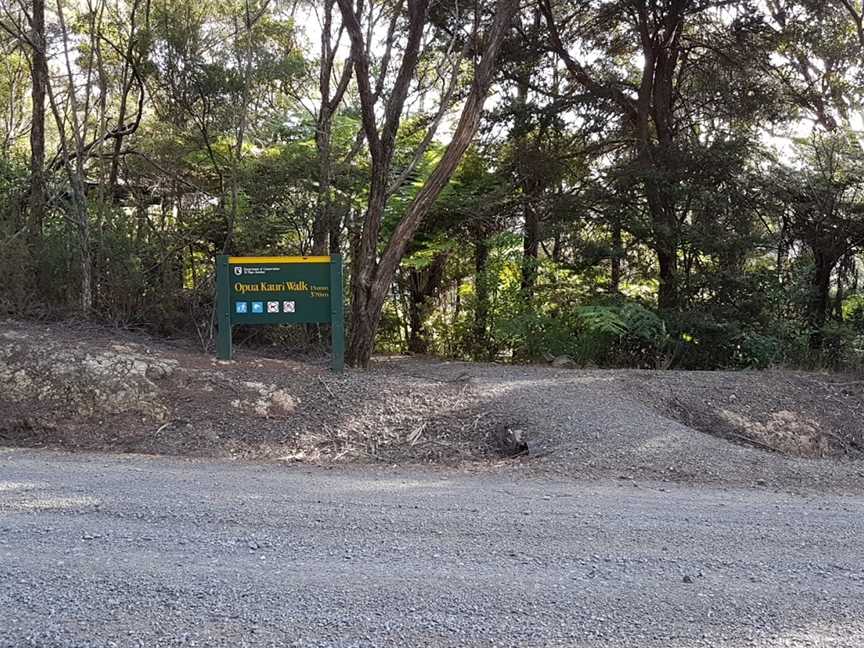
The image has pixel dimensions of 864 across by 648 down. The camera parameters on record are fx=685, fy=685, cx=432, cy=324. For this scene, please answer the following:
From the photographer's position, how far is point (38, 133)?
12133 mm

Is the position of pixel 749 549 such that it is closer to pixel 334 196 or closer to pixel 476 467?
pixel 476 467

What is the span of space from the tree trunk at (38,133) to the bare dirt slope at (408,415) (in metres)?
2.25

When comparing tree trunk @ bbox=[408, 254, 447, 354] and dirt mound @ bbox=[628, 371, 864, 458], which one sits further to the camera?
tree trunk @ bbox=[408, 254, 447, 354]

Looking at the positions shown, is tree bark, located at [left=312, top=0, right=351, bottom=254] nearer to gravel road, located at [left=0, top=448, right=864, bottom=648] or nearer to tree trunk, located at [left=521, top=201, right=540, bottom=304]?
tree trunk, located at [left=521, top=201, right=540, bottom=304]

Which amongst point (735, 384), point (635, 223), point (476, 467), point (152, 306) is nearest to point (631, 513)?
point (476, 467)

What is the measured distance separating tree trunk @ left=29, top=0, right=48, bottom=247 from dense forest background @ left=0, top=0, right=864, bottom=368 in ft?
0.13

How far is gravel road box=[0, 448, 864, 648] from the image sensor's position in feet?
9.96

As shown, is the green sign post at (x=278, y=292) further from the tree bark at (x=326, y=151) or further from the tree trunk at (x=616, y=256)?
the tree trunk at (x=616, y=256)

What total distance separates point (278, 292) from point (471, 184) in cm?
784

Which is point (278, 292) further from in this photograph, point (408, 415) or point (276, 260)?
point (408, 415)

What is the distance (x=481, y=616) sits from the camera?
10.4ft

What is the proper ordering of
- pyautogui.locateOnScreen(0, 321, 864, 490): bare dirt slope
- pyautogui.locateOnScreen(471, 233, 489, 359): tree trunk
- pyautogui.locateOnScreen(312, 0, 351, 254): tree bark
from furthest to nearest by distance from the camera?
1. pyautogui.locateOnScreen(471, 233, 489, 359): tree trunk
2. pyautogui.locateOnScreen(312, 0, 351, 254): tree bark
3. pyautogui.locateOnScreen(0, 321, 864, 490): bare dirt slope

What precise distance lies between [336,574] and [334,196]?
9.60 meters

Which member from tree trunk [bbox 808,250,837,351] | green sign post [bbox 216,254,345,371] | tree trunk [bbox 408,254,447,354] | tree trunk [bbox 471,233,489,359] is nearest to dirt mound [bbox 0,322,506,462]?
green sign post [bbox 216,254,345,371]
